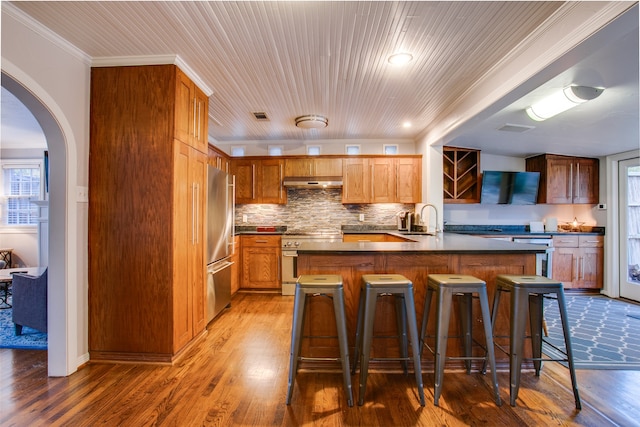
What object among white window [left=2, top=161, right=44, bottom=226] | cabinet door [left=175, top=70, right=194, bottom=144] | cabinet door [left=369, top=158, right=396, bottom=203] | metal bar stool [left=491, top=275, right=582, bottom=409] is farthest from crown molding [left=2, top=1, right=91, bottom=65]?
white window [left=2, top=161, right=44, bottom=226]

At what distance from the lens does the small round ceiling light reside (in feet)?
7.35

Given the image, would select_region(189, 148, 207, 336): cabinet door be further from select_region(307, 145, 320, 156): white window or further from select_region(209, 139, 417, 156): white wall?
select_region(307, 145, 320, 156): white window

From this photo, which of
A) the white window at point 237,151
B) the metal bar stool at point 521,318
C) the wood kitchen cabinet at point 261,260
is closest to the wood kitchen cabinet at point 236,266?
the wood kitchen cabinet at point 261,260

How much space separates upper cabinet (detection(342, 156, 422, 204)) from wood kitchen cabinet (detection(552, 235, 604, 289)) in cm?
242

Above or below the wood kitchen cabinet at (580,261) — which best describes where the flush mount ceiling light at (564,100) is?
above

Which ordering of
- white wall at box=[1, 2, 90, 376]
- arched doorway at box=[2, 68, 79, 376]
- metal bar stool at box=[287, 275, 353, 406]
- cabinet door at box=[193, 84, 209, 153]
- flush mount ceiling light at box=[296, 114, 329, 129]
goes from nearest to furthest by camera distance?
metal bar stool at box=[287, 275, 353, 406] → white wall at box=[1, 2, 90, 376] → arched doorway at box=[2, 68, 79, 376] → cabinet door at box=[193, 84, 209, 153] → flush mount ceiling light at box=[296, 114, 329, 129]

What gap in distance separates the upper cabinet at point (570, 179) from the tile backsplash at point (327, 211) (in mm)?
2429

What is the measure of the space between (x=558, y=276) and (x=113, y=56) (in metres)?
6.34

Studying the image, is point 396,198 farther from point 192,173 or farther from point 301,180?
point 192,173

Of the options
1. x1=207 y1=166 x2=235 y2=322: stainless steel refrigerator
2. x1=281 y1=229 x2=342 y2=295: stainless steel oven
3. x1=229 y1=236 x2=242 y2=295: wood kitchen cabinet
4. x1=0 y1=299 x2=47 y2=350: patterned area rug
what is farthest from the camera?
x1=281 y1=229 x2=342 y2=295: stainless steel oven

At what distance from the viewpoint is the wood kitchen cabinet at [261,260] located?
4.45 m

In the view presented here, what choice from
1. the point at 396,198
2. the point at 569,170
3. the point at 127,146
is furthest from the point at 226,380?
the point at 569,170

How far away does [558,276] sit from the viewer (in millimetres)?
4535

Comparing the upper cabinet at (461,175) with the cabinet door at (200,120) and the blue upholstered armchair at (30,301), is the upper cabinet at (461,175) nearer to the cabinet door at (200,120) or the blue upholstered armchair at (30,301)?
the cabinet door at (200,120)
